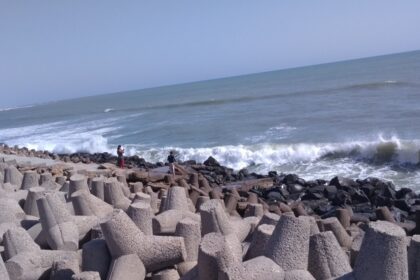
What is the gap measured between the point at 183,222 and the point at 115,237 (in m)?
0.51

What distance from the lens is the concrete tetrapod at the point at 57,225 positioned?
3844mm

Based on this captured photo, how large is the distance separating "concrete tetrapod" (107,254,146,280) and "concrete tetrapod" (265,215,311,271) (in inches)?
33.6

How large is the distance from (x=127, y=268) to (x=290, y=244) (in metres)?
1.05

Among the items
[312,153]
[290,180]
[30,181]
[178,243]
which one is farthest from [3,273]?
[312,153]

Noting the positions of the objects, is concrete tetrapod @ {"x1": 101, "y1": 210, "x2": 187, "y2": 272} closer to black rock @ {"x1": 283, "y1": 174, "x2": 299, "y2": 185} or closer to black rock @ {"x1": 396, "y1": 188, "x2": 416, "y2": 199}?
black rock @ {"x1": 396, "y1": 188, "x2": 416, "y2": 199}

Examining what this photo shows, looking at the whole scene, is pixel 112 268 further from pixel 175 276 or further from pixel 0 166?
pixel 0 166

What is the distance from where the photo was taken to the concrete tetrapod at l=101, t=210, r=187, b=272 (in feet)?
10.6

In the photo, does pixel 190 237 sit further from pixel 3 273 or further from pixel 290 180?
pixel 290 180

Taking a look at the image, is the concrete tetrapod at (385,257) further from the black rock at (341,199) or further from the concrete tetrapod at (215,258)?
the black rock at (341,199)

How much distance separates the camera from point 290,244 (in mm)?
2928

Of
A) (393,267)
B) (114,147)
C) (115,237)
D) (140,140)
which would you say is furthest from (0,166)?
(140,140)

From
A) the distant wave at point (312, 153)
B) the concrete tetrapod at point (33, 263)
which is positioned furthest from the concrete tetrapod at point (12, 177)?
the distant wave at point (312, 153)

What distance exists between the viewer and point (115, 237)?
10.6 feet

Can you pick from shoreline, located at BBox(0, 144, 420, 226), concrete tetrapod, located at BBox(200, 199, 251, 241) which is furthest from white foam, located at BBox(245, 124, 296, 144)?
concrete tetrapod, located at BBox(200, 199, 251, 241)
